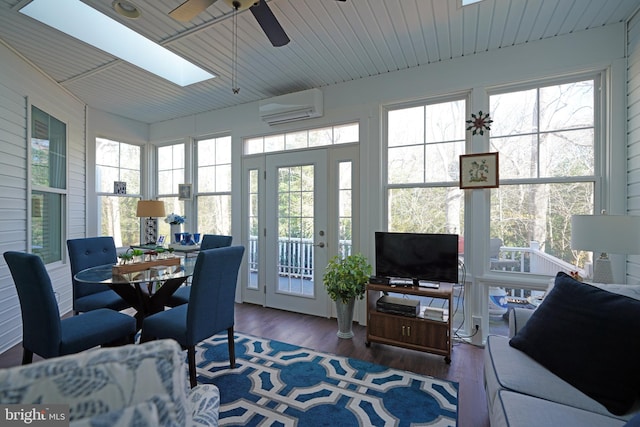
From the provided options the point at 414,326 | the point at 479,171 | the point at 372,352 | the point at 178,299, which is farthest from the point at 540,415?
the point at 178,299

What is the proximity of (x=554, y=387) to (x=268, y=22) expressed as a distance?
2.57 m

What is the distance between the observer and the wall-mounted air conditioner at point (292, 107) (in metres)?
3.57

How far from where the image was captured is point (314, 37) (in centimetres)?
268

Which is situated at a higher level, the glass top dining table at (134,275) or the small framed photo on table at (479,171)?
the small framed photo on table at (479,171)

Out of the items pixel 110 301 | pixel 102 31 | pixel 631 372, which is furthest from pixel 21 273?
pixel 631 372

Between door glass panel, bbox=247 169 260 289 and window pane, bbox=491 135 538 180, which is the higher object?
window pane, bbox=491 135 538 180

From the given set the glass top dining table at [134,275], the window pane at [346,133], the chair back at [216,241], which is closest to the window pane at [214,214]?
the chair back at [216,241]

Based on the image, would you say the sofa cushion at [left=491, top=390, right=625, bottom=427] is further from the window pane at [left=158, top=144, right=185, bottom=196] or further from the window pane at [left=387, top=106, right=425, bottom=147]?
the window pane at [left=158, top=144, right=185, bottom=196]

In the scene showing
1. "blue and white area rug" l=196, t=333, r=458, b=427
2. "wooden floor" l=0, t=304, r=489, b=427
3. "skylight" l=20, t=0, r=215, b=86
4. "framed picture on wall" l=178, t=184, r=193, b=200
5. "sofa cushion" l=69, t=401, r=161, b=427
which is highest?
"skylight" l=20, t=0, r=215, b=86

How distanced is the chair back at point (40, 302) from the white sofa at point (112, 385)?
171 cm

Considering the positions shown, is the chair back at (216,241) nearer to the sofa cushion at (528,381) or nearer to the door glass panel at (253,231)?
the door glass panel at (253,231)

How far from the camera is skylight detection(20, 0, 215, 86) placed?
249 cm

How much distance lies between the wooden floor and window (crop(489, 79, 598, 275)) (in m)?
1.04

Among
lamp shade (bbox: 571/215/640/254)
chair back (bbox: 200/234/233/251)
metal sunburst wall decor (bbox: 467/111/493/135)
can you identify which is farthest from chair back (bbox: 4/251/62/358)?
metal sunburst wall decor (bbox: 467/111/493/135)
